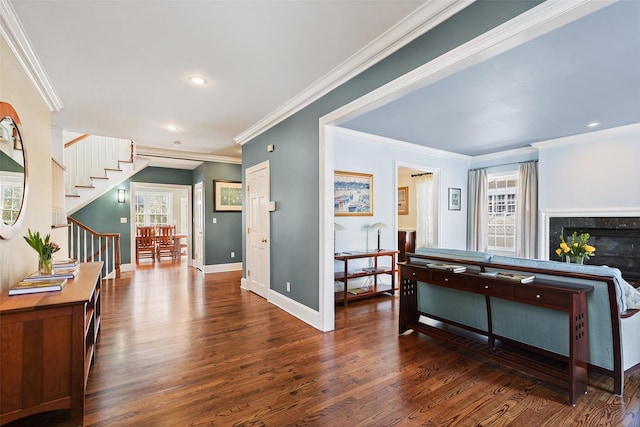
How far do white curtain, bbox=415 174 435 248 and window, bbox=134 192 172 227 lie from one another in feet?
27.7

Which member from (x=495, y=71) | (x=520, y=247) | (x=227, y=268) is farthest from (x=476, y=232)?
(x=227, y=268)

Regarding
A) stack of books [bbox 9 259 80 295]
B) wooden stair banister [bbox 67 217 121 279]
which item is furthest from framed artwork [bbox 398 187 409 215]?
stack of books [bbox 9 259 80 295]

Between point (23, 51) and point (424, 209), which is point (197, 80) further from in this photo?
point (424, 209)

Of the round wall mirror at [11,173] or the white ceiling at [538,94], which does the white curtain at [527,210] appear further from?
the round wall mirror at [11,173]

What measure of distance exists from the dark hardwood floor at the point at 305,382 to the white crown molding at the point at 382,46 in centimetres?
257

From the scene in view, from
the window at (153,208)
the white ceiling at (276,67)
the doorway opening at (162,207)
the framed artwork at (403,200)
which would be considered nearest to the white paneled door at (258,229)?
the white ceiling at (276,67)

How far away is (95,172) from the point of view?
20.2 ft

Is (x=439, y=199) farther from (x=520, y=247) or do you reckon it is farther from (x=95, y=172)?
(x=95, y=172)

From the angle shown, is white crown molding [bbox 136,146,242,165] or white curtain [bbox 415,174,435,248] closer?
white crown molding [bbox 136,146,242,165]

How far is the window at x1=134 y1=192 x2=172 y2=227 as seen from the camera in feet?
33.8

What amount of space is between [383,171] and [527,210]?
283 cm

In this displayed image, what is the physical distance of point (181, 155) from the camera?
639cm

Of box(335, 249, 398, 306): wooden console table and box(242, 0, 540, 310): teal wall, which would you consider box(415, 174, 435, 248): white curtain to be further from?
box(242, 0, 540, 310): teal wall

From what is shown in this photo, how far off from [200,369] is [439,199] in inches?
204
